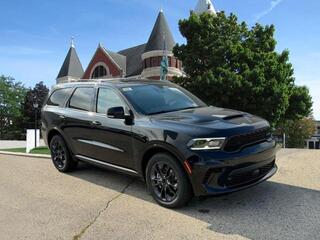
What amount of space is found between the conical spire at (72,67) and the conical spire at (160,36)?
22704mm

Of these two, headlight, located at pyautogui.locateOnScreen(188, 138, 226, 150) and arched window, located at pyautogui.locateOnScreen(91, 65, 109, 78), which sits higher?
arched window, located at pyautogui.locateOnScreen(91, 65, 109, 78)

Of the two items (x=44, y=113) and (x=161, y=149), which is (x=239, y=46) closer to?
(x=44, y=113)

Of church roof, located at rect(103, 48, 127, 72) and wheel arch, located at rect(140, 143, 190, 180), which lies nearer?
wheel arch, located at rect(140, 143, 190, 180)

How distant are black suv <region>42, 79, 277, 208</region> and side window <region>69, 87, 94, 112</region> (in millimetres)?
17

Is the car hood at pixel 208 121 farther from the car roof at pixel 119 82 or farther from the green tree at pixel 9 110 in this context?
the green tree at pixel 9 110

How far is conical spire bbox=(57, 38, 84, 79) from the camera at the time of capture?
216ft

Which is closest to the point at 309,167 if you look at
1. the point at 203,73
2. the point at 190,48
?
the point at 203,73

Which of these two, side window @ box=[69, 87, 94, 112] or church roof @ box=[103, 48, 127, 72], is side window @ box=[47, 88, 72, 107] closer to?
side window @ box=[69, 87, 94, 112]

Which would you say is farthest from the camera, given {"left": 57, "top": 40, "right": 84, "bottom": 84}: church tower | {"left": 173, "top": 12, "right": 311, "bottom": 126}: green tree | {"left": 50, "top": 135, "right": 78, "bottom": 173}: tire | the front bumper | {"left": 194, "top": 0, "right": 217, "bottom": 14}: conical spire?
{"left": 57, "top": 40, "right": 84, "bottom": 84}: church tower

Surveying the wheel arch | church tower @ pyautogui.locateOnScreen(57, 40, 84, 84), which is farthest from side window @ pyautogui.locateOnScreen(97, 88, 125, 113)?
church tower @ pyautogui.locateOnScreen(57, 40, 84, 84)

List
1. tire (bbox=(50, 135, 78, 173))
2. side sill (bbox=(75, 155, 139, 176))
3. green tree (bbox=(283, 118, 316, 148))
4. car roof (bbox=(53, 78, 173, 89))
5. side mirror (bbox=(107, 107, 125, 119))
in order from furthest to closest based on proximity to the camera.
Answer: green tree (bbox=(283, 118, 316, 148)) < tire (bbox=(50, 135, 78, 173)) < car roof (bbox=(53, 78, 173, 89)) < side sill (bbox=(75, 155, 139, 176)) < side mirror (bbox=(107, 107, 125, 119))

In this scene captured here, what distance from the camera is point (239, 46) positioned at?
966 inches

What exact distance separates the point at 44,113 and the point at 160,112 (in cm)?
312

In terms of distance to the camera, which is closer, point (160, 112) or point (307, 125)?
point (160, 112)
